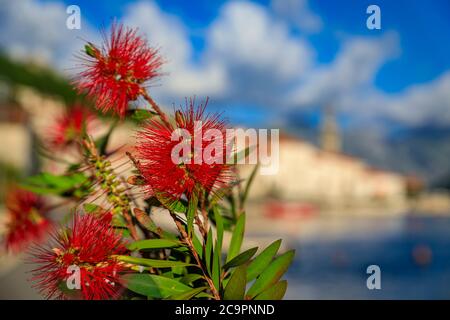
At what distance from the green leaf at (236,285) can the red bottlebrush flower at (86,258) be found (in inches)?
7.3

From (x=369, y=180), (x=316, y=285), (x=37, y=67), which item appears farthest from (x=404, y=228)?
(x=37, y=67)

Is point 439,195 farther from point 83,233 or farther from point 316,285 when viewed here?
point 83,233

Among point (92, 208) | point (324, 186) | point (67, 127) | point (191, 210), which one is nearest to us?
point (191, 210)

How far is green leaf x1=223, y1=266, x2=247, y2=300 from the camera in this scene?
852mm

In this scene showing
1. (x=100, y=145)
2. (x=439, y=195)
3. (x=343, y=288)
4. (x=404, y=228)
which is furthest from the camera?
(x=439, y=195)

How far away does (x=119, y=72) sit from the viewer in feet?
3.19

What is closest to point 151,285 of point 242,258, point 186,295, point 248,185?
point 186,295

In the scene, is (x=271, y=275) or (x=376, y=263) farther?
(x=376, y=263)

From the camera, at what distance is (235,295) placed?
2.86 ft

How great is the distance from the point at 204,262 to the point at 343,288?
12.6 metres

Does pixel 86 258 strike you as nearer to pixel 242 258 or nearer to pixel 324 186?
pixel 242 258

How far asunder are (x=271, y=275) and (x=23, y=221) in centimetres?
66

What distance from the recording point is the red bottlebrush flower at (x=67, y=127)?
1348 millimetres

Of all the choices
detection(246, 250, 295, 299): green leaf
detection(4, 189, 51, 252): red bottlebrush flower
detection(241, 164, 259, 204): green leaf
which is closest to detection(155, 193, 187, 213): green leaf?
detection(246, 250, 295, 299): green leaf
